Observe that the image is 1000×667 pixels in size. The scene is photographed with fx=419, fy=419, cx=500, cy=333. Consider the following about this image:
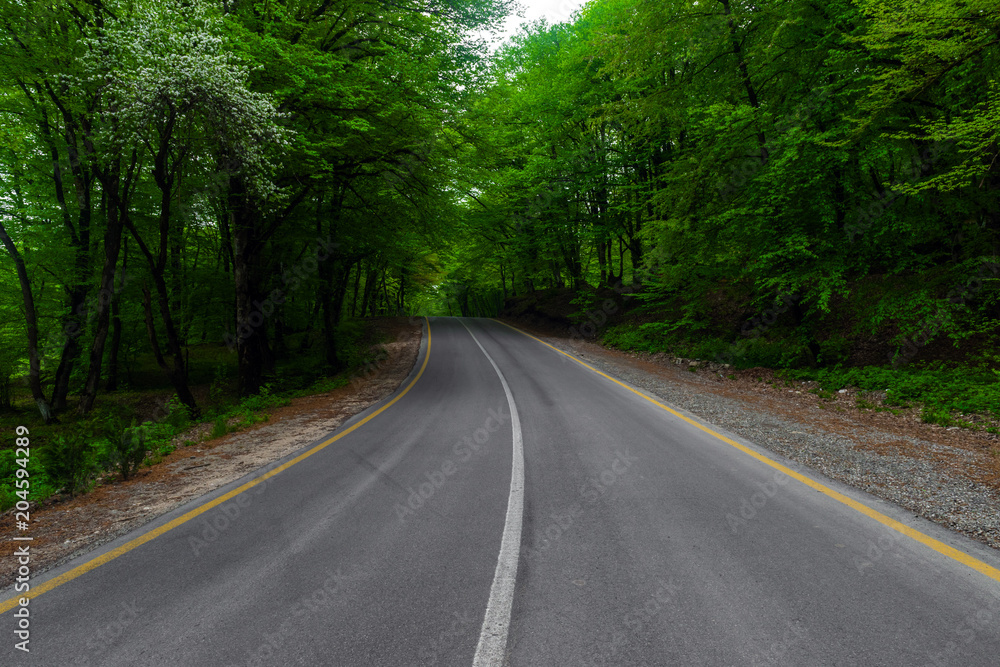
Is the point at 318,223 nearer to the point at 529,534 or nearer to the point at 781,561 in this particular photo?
the point at 529,534

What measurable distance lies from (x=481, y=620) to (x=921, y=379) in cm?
1024

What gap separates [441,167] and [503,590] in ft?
37.3

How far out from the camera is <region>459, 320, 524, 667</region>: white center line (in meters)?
2.25

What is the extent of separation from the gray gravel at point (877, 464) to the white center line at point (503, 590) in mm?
3659

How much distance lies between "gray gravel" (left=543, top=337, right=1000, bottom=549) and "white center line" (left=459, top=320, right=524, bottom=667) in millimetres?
3659

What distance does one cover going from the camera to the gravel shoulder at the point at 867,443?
13.3 ft

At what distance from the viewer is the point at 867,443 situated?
6074mm

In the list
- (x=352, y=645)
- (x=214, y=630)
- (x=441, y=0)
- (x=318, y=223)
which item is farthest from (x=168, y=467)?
(x=441, y=0)
